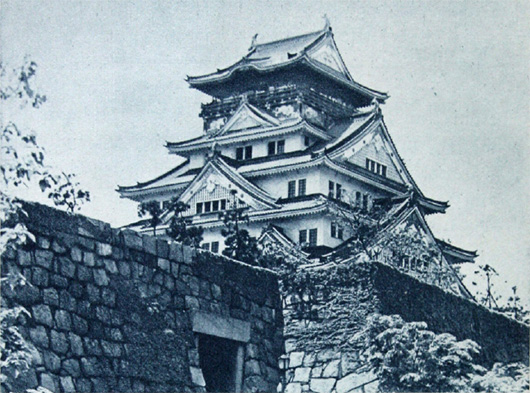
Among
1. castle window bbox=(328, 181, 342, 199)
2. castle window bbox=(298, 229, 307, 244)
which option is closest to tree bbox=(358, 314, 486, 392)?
castle window bbox=(298, 229, 307, 244)

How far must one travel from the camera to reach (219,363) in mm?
12266

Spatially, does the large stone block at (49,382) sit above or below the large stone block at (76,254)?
below

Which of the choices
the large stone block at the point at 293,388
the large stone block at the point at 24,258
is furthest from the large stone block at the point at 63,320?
the large stone block at the point at 293,388

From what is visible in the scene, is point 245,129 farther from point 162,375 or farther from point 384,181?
point 162,375

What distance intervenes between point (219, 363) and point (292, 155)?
1462 inches

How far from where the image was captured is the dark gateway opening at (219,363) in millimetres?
12180

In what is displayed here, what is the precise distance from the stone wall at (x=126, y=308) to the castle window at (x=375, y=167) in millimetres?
38234

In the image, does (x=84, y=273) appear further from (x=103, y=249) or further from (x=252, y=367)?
(x=252, y=367)

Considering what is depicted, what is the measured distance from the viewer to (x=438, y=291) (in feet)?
45.0

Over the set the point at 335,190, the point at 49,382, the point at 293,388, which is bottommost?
the point at 49,382

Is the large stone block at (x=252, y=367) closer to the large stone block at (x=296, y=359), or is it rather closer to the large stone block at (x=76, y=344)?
the large stone block at (x=296, y=359)

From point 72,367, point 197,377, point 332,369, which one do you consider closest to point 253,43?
point 332,369

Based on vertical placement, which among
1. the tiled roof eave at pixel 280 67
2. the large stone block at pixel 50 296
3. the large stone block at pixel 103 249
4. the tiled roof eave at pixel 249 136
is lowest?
the large stone block at pixel 50 296

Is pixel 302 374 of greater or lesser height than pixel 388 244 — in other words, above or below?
below
